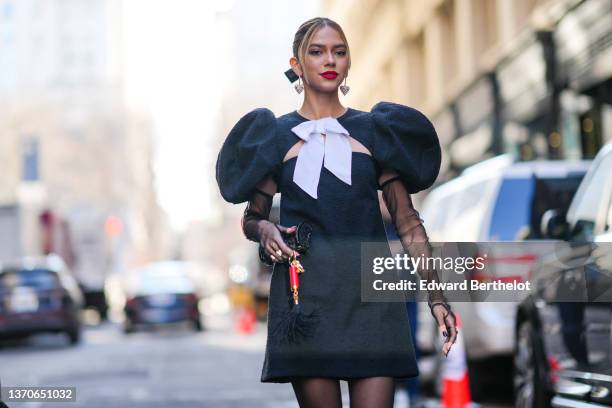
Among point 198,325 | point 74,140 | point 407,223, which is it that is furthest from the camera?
point 74,140

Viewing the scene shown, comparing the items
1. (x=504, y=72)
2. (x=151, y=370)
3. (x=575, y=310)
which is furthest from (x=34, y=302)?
(x=575, y=310)

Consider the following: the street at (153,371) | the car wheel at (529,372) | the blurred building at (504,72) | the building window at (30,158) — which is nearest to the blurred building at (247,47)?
the building window at (30,158)

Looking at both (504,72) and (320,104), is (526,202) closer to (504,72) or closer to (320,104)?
(320,104)

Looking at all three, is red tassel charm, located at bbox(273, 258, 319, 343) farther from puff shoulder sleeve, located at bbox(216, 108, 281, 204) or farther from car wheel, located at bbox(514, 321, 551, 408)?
car wheel, located at bbox(514, 321, 551, 408)

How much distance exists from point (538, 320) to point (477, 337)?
7.06 ft

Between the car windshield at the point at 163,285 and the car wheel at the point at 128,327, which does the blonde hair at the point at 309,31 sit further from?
the car windshield at the point at 163,285

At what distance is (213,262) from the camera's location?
177875 mm

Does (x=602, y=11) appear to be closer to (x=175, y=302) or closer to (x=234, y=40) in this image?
(x=175, y=302)

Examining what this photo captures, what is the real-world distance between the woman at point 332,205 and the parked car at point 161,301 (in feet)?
80.2

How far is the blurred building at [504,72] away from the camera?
1959cm

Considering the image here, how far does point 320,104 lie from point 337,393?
0.99m

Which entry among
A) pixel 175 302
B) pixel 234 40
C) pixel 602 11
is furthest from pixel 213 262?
pixel 602 11

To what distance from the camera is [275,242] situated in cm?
444

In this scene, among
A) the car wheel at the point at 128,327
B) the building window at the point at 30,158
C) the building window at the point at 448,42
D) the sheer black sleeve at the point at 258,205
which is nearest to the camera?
the sheer black sleeve at the point at 258,205
